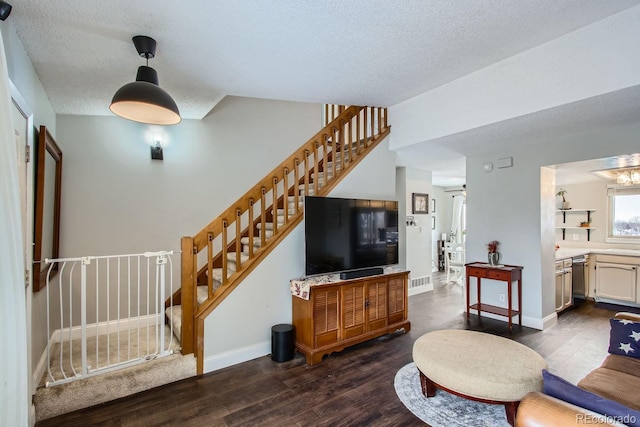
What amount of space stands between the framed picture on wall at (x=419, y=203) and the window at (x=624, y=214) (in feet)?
10.2

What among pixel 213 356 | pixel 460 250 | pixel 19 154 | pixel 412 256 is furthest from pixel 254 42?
pixel 460 250

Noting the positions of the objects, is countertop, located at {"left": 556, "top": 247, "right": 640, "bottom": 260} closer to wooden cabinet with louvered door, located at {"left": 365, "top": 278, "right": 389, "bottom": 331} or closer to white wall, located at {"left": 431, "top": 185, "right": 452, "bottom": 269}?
wooden cabinet with louvered door, located at {"left": 365, "top": 278, "right": 389, "bottom": 331}

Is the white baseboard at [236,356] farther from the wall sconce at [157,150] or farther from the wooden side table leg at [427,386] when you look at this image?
the wall sconce at [157,150]

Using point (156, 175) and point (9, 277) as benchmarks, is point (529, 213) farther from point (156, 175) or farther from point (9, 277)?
point (9, 277)

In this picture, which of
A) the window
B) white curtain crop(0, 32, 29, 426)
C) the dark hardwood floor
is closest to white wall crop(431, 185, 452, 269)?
the window

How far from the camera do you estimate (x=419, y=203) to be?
20.3 feet

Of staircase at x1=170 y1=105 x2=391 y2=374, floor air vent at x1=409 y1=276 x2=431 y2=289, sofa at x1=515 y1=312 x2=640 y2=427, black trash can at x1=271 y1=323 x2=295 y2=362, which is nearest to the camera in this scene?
sofa at x1=515 y1=312 x2=640 y2=427

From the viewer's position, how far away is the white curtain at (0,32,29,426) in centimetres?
126

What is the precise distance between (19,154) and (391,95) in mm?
3457

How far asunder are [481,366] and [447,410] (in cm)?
46

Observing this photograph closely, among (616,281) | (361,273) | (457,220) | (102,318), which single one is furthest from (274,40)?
(457,220)

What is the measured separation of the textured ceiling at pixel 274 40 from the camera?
6.59 feet

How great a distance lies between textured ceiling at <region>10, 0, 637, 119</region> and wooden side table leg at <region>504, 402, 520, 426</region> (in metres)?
2.67

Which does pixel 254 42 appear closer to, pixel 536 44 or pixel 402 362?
pixel 536 44
